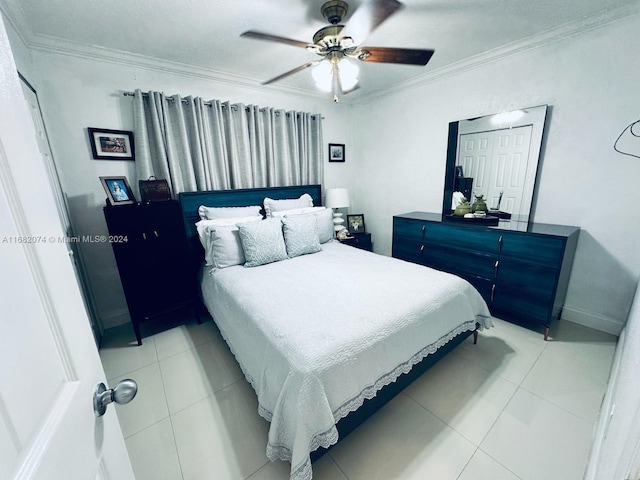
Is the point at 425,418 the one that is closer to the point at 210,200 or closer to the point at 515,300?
the point at 515,300

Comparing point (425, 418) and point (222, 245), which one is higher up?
point (222, 245)

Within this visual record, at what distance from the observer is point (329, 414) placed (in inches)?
47.2

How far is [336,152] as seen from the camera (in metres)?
4.04

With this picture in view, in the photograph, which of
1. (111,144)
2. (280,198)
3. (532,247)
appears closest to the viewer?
(532,247)

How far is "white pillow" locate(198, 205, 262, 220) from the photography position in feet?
8.95

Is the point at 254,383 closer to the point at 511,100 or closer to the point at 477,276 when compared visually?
the point at 477,276

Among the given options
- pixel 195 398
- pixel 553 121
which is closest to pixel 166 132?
pixel 195 398

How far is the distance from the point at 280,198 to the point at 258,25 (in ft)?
5.71

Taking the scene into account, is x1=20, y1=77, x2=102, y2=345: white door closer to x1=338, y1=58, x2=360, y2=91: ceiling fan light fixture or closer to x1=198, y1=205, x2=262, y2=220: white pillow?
x1=198, y1=205, x2=262, y2=220: white pillow

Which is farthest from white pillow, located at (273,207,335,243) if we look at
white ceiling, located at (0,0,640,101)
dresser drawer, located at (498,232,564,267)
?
dresser drawer, located at (498,232,564,267)

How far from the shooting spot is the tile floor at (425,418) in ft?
4.47

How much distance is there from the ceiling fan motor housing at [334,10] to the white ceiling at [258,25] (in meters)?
0.06

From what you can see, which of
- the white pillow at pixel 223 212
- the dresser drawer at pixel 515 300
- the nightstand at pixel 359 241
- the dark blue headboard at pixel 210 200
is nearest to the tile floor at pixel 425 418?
the dresser drawer at pixel 515 300

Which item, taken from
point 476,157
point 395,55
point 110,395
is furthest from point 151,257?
point 476,157
